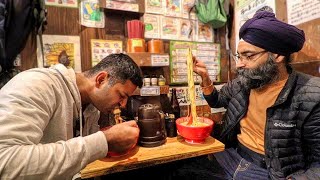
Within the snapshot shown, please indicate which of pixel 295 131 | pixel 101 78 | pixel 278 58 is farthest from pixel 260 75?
pixel 101 78

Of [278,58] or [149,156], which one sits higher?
[278,58]

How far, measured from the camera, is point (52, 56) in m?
1.74

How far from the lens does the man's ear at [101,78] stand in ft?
3.95

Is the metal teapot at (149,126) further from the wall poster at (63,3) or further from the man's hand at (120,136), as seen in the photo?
the wall poster at (63,3)

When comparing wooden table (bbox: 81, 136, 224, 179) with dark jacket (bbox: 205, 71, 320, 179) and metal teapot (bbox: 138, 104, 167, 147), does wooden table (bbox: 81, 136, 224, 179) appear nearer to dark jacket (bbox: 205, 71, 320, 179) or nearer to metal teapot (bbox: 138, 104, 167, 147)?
metal teapot (bbox: 138, 104, 167, 147)

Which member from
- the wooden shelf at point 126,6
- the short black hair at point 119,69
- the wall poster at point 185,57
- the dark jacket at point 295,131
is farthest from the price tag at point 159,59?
the dark jacket at point 295,131

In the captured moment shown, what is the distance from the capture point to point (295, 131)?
1370 mm

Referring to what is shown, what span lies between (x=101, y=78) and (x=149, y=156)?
0.56 metres

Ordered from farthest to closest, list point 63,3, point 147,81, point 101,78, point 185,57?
point 185,57 → point 147,81 → point 63,3 → point 101,78

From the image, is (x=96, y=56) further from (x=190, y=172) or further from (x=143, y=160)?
(x=190, y=172)

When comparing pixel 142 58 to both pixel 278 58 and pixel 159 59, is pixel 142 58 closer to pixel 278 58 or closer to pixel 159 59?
pixel 159 59

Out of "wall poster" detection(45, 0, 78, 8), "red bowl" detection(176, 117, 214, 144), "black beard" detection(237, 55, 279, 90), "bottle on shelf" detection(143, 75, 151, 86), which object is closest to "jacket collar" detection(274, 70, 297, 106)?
"black beard" detection(237, 55, 279, 90)

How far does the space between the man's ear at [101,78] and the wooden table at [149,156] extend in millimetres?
455

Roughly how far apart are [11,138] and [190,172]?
4.15 ft
